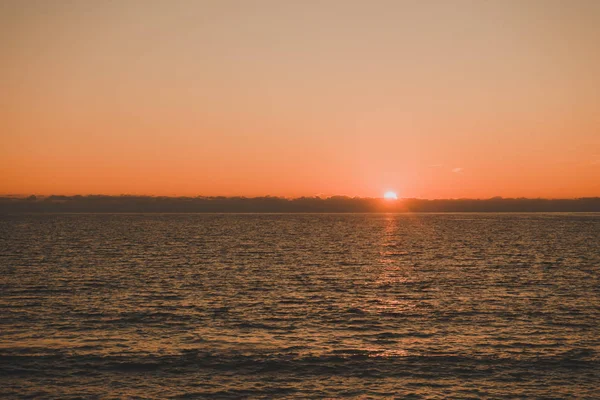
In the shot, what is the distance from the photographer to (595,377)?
1236 inches

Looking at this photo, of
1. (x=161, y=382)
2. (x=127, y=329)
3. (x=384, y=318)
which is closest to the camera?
(x=161, y=382)

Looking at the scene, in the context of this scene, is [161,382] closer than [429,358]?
Yes

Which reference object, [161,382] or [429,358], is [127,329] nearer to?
[161,382]

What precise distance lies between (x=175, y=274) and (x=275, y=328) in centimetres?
3390

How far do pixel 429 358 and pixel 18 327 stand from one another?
2795 cm

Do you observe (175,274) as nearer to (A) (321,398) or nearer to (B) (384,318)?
(B) (384,318)

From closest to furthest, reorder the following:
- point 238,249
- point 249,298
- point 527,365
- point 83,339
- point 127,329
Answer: point 527,365 < point 83,339 < point 127,329 < point 249,298 < point 238,249

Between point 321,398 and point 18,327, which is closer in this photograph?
point 321,398

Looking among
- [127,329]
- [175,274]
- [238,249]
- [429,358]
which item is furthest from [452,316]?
[238,249]

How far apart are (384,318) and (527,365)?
1430 centimetres

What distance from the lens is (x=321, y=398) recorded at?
28688 mm

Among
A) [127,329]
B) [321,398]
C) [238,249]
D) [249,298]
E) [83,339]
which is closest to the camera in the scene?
[321,398]

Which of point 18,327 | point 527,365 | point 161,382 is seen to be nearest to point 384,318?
point 527,365

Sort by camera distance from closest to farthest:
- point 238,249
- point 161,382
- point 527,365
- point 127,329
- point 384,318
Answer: point 161,382 → point 527,365 → point 127,329 → point 384,318 → point 238,249
